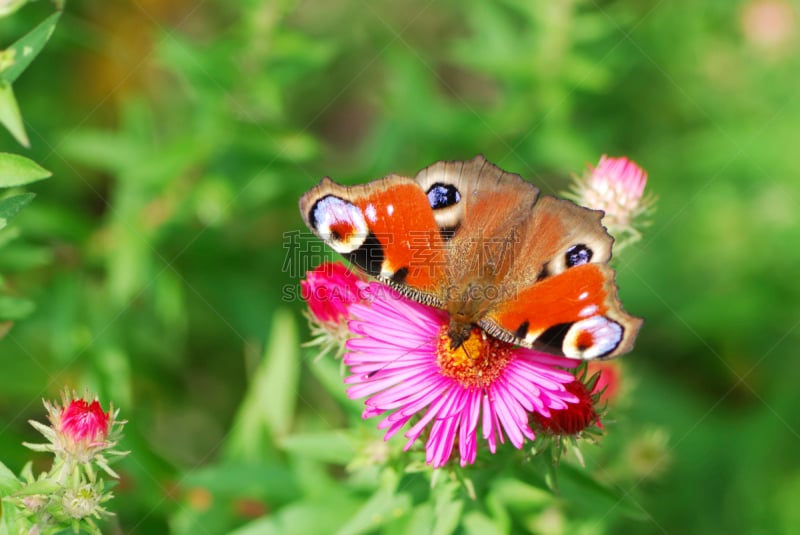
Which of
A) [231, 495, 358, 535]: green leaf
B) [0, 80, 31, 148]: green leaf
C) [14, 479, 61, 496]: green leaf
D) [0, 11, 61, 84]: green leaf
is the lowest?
[231, 495, 358, 535]: green leaf

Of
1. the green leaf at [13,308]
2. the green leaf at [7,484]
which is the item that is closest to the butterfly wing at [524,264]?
the green leaf at [7,484]

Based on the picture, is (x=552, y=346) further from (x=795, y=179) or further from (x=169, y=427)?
(x=169, y=427)

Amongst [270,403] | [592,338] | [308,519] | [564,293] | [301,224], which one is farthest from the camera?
[301,224]

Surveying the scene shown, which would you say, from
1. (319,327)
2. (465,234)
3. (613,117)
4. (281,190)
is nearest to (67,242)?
(281,190)

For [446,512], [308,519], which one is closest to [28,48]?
[308,519]

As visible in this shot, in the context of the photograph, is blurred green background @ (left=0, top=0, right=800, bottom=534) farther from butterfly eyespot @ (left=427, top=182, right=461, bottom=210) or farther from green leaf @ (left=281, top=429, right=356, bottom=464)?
butterfly eyespot @ (left=427, top=182, right=461, bottom=210)

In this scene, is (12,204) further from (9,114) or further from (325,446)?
(325,446)

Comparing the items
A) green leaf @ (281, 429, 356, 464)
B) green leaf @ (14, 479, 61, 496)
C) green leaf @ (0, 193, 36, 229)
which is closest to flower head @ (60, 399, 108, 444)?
green leaf @ (14, 479, 61, 496)

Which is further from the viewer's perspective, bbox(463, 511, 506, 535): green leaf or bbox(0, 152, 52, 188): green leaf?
bbox(463, 511, 506, 535): green leaf

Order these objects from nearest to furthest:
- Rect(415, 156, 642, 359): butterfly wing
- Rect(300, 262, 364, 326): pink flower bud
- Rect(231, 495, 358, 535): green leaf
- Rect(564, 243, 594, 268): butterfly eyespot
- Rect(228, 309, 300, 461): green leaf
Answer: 1. Rect(415, 156, 642, 359): butterfly wing
2. Rect(564, 243, 594, 268): butterfly eyespot
3. Rect(300, 262, 364, 326): pink flower bud
4. Rect(231, 495, 358, 535): green leaf
5. Rect(228, 309, 300, 461): green leaf
